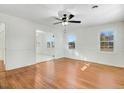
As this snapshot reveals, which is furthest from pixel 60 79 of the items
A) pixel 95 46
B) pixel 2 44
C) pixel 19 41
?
pixel 95 46

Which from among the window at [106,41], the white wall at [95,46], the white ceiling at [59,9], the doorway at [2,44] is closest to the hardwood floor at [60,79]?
the doorway at [2,44]

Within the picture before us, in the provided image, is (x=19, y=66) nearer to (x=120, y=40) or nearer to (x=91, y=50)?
(x=91, y=50)

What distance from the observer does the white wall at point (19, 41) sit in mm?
3871

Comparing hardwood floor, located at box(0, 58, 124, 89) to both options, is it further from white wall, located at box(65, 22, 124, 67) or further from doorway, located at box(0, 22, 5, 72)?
white wall, located at box(65, 22, 124, 67)

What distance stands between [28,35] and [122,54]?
15.0 feet

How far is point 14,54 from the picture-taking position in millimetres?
4098

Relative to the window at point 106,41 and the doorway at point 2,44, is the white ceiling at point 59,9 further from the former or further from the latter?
the window at point 106,41

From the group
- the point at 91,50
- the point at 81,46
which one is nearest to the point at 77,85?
the point at 91,50

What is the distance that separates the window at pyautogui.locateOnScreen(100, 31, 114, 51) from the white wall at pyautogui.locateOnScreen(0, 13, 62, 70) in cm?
368

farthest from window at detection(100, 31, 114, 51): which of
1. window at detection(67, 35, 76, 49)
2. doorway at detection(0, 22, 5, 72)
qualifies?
doorway at detection(0, 22, 5, 72)

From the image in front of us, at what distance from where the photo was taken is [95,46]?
5.82 meters

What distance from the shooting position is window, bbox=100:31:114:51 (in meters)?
5.13

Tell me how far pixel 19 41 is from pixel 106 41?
438 cm

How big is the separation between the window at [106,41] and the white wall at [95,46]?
177mm
